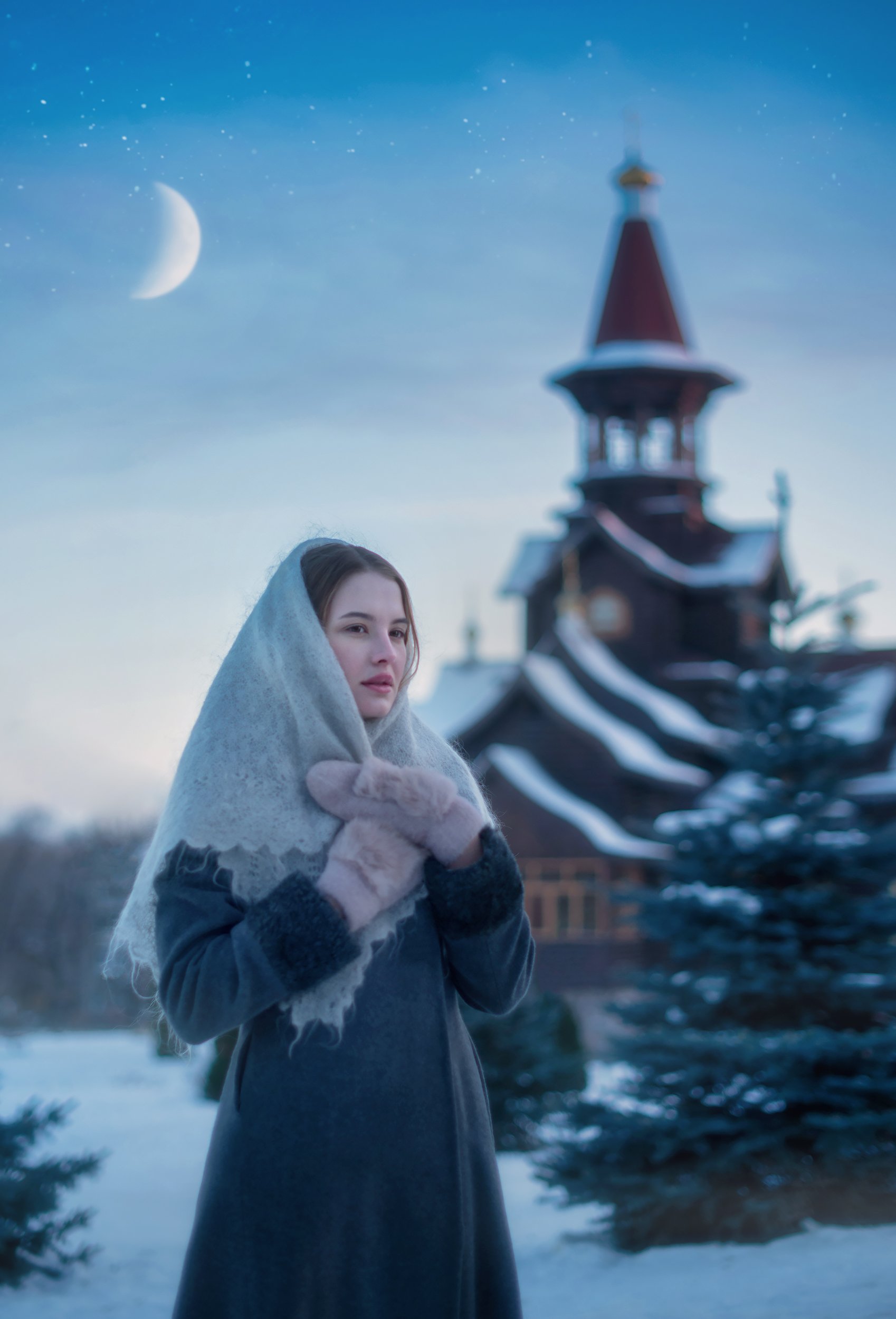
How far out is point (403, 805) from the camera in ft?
7.88

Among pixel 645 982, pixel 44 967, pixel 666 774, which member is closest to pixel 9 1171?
pixel 645 982

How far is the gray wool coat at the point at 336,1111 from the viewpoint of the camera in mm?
2332

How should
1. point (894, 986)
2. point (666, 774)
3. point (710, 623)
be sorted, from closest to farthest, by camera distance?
1. point (894, 986)
2. point (666, 774)
3. point (710, 623)

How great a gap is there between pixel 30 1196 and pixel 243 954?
500cm

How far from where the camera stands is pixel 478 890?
244 cm

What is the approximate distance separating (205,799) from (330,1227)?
81cm

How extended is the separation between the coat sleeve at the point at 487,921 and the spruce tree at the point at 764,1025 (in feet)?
18.5

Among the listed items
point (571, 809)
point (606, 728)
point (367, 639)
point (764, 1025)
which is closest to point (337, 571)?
point (367, 639)

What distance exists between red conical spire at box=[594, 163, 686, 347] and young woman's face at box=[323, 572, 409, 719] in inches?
915

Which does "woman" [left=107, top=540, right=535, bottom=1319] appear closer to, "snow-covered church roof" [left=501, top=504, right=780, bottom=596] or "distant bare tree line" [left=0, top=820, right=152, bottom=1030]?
"distant bare tree line" [left=0, top=820, right=152, bottom=1030]

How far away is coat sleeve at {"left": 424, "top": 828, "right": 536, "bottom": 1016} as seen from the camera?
8.03 feet

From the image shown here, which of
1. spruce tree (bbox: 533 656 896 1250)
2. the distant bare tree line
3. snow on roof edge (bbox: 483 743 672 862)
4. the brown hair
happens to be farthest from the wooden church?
the brown hair

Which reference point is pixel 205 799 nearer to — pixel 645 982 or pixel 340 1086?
pixel 340 1086

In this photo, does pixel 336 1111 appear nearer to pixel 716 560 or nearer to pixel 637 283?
pixel 716 560
